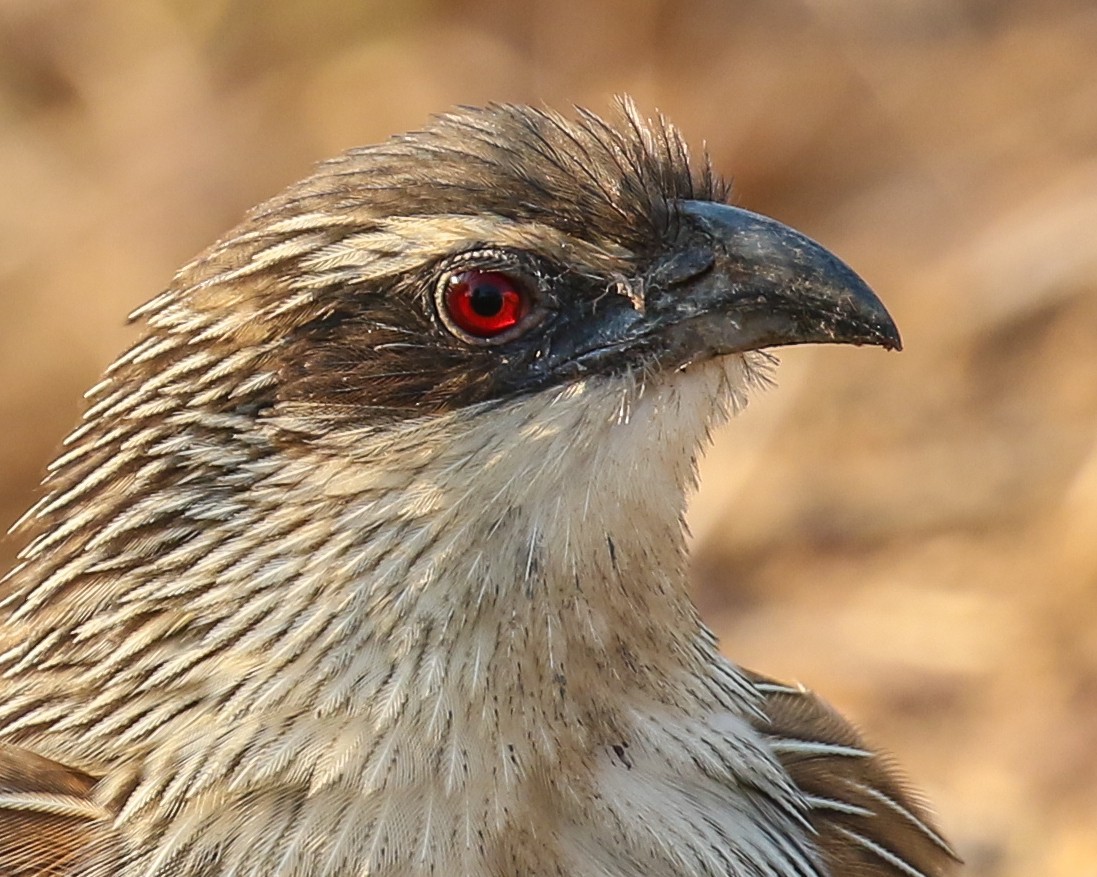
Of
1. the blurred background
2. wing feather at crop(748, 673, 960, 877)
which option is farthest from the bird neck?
the blurred background

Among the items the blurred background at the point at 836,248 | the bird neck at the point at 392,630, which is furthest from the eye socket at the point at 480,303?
the blurred background at the point at 836,248

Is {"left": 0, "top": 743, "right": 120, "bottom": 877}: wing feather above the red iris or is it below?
below

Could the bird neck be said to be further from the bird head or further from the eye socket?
the eye socket

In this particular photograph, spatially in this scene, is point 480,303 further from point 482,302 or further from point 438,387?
point 438,387

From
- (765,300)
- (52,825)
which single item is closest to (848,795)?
(765,300)

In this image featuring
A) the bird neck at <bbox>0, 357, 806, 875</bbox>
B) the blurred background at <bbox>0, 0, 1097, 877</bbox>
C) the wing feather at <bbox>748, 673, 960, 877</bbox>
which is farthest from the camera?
the blurred background at <bbox>0, 0, 1097, 877</bbox>

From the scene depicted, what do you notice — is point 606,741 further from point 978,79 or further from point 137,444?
point 978,79

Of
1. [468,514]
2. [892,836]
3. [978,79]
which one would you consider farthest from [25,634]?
[978,79]

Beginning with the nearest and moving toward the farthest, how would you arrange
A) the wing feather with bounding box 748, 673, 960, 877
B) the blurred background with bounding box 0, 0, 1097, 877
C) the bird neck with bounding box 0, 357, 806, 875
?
the bird neck with bounding box 0, 357, 806, 875, the wing feather with bounding box 748, 673, 960, 877, the blurred background with bounding box 0, 0, 1097, 877
